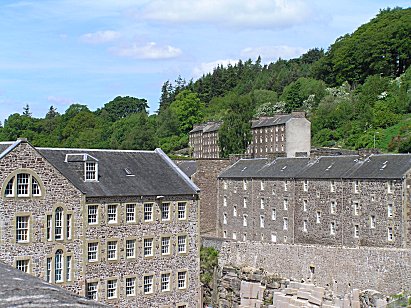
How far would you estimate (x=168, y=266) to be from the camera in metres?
32.8

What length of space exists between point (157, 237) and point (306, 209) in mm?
14184

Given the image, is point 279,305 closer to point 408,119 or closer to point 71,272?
point 71,272

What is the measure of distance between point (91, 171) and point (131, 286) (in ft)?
19.2

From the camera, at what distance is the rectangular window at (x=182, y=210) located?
110 ft

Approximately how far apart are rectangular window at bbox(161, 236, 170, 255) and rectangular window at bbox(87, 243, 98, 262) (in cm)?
392

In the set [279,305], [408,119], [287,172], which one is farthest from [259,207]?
[408,119]

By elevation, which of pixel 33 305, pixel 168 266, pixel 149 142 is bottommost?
pixel 168 266

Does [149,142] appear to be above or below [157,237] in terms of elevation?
above

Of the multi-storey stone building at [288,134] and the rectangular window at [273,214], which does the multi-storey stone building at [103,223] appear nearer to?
the rectangular window at [273,214]

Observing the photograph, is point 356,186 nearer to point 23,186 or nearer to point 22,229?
point 23,186

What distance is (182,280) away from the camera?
1314 inches

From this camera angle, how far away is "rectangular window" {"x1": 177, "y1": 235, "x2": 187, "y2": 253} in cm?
3344

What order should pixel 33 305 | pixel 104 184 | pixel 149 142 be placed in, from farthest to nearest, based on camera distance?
pixel 149 142, pixel 104 184, pixel 33 305

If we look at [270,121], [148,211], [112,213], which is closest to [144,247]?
[148,211]
